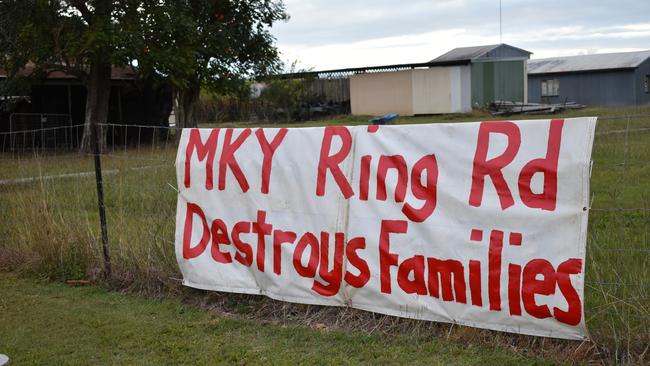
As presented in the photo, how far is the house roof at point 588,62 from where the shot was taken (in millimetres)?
49312

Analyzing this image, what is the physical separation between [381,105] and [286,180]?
34717 mm

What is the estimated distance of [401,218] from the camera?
5.05m

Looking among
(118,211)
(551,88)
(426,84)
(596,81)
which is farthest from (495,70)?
(118,211)

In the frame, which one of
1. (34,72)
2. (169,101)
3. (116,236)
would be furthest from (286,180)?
(169,101)

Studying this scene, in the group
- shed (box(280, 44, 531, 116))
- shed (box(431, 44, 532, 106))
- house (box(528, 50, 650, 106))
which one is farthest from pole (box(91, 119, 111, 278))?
house (box(528, 50, 650, 106))

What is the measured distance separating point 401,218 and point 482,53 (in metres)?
39.8

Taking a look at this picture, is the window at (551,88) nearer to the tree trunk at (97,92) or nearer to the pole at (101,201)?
the tree trunk at (97,92)

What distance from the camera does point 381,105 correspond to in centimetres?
3997

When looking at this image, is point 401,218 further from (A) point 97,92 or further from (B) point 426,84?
(B) point 426,84

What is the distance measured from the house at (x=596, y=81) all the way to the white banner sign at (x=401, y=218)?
46781 millimetres

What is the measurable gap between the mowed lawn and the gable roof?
3701 centimetres

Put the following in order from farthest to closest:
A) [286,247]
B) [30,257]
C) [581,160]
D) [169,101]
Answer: [169,101], [30,257], [286,247], [581,160]

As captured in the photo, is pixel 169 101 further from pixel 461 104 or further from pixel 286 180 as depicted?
pixel 286 180

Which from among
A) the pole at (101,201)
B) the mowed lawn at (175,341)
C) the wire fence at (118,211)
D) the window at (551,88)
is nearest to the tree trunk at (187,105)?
the wire fence at (118,211)
